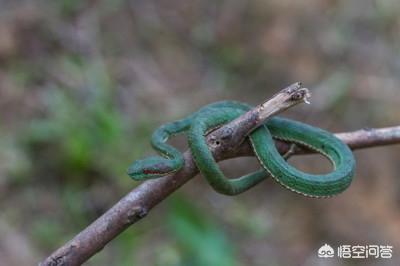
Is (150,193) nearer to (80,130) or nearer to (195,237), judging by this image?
(195,237)

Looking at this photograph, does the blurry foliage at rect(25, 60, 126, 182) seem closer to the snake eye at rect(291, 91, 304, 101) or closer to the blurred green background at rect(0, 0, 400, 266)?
the blurred green background at rect(0, 0, 400, 266)

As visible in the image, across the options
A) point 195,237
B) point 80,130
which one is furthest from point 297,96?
point 80,130

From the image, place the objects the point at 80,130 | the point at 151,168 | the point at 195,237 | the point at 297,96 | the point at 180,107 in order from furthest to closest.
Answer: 1. the point at 180,107
2. the point at 80,130
3. the point at 195,237
4. the point at 151,168
5. the point at 297,96

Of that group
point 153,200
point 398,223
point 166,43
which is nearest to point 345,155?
point 153,200

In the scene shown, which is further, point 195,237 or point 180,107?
point 180,107
